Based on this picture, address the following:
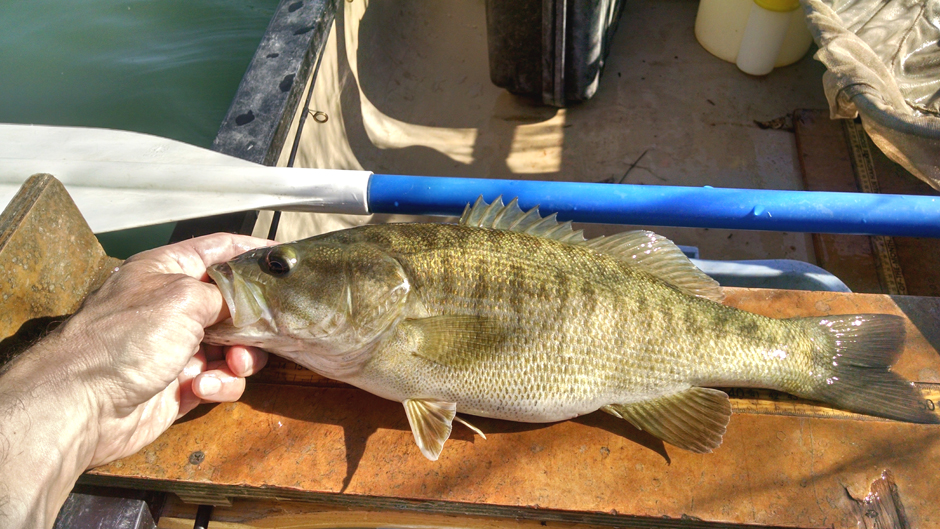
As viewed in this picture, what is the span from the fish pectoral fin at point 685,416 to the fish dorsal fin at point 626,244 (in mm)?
392

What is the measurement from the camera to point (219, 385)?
1923 mm

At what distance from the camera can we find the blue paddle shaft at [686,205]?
7.07 feet

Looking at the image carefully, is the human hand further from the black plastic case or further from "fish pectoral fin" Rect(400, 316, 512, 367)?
the black plastic case

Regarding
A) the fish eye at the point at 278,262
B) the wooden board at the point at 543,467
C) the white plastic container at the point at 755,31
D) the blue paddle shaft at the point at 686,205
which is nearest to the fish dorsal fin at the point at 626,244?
the blue paddle shaft at the point at 686,205

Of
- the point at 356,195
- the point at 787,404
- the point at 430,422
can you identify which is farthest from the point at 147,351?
the point at 787,404

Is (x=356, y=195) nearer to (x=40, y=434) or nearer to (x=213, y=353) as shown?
(x=213, y=353)

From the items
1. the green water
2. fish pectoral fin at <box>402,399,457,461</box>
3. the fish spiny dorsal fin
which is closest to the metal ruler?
the fish spiny dorsal fin

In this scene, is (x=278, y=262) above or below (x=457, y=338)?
above

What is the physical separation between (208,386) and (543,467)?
119 cm

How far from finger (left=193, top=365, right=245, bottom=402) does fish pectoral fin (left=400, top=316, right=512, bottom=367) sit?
2.24ft

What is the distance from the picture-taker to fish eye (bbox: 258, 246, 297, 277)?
72.1 inches

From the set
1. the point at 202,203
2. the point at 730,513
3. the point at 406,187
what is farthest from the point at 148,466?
the point at 730,513

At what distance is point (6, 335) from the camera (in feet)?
5.33

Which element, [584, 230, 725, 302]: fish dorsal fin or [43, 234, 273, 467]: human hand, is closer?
[43, 234, 273, 467]: human hand
